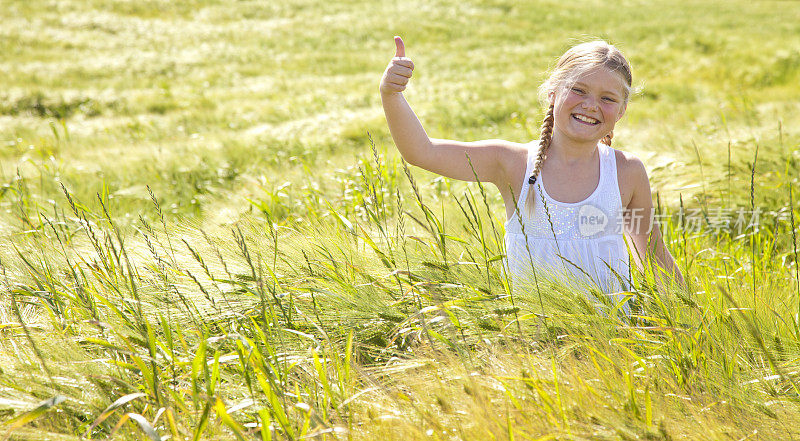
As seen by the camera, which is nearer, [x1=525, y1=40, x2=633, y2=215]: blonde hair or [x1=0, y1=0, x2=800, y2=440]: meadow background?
[x1=0, y1=0, x2=800, y2=440]: meadow background

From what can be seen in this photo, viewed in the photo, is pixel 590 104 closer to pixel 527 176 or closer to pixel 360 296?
pixel 527 176

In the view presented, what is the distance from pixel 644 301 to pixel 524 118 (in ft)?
21.5

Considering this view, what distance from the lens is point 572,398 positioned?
1.49 metres

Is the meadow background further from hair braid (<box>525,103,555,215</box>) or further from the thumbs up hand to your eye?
the thumbs up hand

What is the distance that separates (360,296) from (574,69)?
50.9 inches

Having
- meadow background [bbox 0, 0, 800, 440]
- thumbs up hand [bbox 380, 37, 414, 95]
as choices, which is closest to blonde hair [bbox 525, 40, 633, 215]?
meadow background [bbox 0, 0, 800, 440]

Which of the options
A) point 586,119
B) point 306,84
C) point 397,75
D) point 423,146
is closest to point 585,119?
point 586,119

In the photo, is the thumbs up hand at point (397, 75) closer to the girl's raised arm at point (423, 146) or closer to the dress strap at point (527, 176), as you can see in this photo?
the girl's raised arm at point (423, 146)

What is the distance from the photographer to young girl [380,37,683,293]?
2.39 meters

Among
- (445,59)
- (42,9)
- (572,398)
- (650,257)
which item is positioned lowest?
(572,398)

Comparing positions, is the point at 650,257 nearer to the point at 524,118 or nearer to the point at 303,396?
the point at 303,396

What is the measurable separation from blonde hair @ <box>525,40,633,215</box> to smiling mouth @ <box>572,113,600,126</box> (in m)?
0.13

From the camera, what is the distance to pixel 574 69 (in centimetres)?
242

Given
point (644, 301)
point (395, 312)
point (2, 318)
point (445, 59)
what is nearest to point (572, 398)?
point (644, 301)
